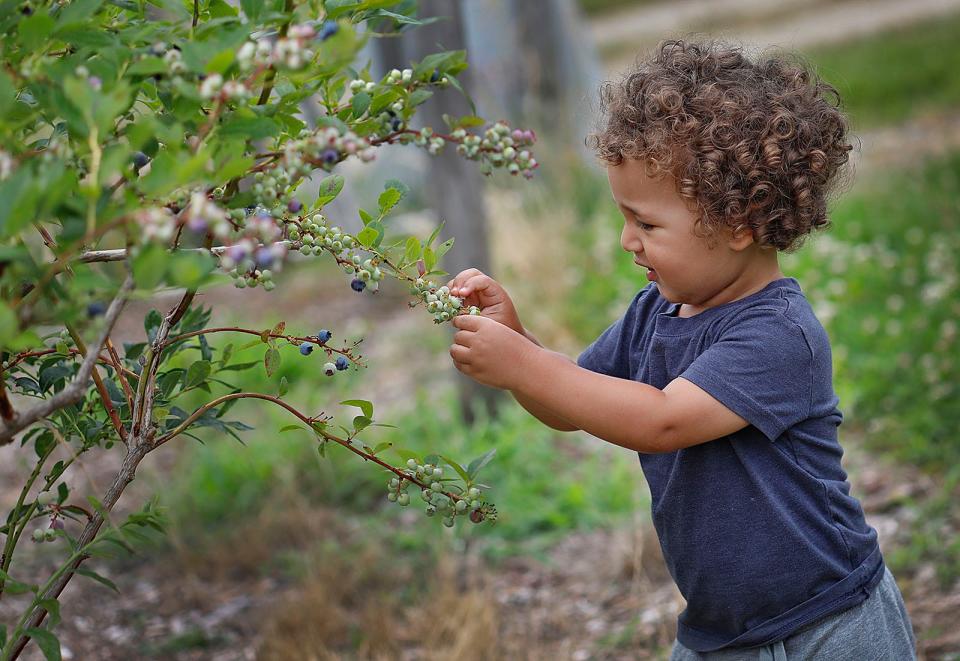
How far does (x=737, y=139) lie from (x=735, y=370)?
402 mm

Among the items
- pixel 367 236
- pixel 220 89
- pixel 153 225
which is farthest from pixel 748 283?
pixel 153 225

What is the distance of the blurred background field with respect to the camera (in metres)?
2.86

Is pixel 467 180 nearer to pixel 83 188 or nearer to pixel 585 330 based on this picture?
pixel 585 330


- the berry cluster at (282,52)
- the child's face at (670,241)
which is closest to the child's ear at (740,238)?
the child's face at (670,241)

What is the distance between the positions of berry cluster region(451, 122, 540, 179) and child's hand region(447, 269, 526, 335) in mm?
287

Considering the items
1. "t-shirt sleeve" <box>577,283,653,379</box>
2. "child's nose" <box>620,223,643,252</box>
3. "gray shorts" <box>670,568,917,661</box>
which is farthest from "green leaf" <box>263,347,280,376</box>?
"gray shorts" <box>670,568,917,661</box>

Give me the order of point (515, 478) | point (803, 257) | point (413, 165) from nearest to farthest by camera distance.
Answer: point (515, 478)
point (803, 257)
point (413, 165)

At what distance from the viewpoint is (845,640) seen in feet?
5.91

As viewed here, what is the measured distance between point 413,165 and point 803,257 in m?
4.54

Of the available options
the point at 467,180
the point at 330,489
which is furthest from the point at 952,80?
the point at 330,489

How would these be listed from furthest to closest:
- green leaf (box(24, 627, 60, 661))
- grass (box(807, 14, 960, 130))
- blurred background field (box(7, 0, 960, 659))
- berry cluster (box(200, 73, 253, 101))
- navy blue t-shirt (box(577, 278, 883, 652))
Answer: grass (box(807, 14, 960, 130)) → blurred background field (box(7, 0, 960, 659)) → navy blue t-shirt (box(577, 278, 883, 652)) → green leaf (box(24, 627, 60, 661)) → berry cluster (box(200, 73, 253, 101))

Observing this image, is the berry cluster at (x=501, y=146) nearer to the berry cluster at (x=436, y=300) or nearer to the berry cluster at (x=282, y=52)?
the berry cluster at (x=436, y=300)

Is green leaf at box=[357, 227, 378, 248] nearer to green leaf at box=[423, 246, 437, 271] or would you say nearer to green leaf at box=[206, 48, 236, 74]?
green leaf at box=[423, 246, 437, 271]

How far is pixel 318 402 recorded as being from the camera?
16.5 feet
